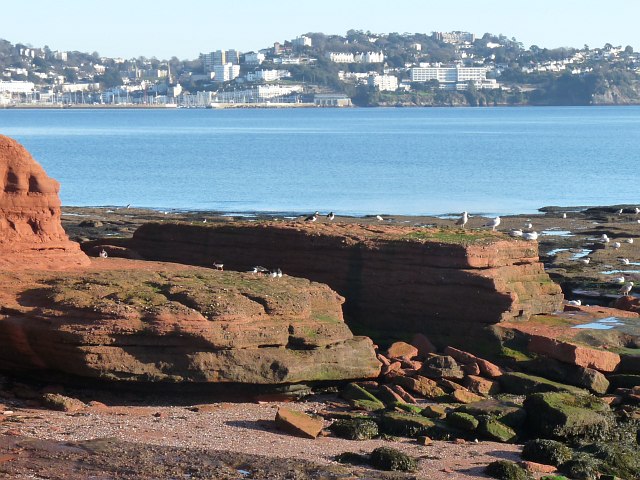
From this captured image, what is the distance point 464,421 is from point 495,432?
1.75 ft

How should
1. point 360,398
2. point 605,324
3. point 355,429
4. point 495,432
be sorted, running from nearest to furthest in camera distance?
point 355,429
point 495,432
point 360,398
point 605,324

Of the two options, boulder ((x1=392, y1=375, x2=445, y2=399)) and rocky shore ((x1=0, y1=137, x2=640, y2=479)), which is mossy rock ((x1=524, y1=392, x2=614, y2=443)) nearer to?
rocky shore ((x1=0, y1=137, x2=640, y2=479))

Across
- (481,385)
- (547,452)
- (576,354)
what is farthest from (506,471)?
(576,354)

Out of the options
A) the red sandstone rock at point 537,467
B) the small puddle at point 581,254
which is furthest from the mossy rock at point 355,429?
the small puddle at point 581,254

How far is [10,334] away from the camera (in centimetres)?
2183

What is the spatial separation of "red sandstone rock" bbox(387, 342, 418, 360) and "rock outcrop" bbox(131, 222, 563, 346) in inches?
44.9

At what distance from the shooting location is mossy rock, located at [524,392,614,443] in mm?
20875

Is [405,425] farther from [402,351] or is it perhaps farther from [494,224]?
[494,224]

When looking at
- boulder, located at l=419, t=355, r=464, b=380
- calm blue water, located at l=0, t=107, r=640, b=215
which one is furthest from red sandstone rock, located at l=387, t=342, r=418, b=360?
calm blue water, located at l=0, t=107, r=640, b=215

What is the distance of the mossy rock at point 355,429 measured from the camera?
Answer: 67.0 ft

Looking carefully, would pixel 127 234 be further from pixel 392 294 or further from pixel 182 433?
pixel 182 433

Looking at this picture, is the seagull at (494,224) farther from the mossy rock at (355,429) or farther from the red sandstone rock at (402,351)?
the mossy rock at (355,429)

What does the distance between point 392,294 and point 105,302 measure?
7.63 m

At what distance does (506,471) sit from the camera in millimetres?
18641
